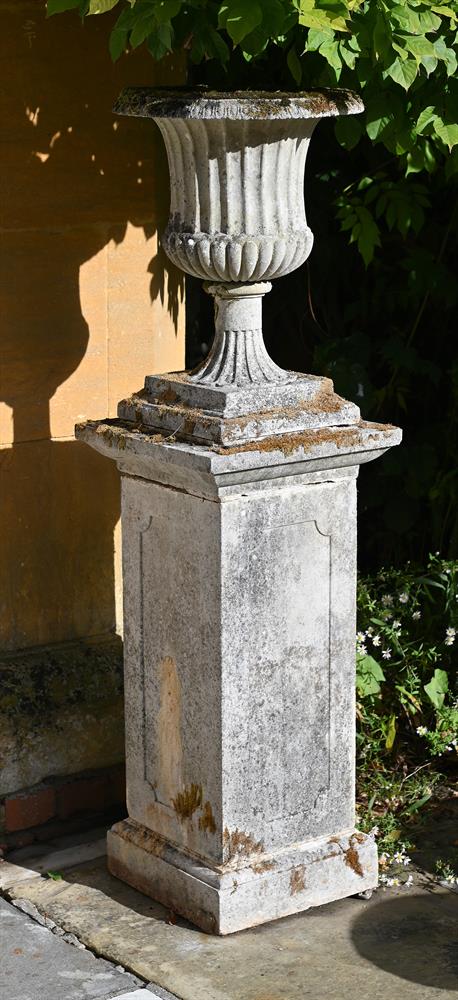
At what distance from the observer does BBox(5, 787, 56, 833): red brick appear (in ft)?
14.7

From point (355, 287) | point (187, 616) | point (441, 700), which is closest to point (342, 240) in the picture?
point (355, 287)

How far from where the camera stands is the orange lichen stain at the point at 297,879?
13.2ft

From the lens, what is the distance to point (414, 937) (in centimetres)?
395

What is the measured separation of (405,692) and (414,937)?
3.14ft

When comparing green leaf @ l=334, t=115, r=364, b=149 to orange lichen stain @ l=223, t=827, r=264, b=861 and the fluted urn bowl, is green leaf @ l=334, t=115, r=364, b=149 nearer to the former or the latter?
the fluted urn bowl

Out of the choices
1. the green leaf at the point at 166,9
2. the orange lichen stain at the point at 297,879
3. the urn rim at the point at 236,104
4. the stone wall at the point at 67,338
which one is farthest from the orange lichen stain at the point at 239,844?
the green leaf at the point at 166,9

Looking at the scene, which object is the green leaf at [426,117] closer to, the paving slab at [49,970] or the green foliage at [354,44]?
the green foliage at [354,44]

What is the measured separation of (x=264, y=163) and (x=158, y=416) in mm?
664

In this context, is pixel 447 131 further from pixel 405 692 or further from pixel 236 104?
pixel 405 692

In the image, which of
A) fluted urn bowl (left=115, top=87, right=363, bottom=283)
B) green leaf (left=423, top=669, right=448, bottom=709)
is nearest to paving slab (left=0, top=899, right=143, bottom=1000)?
green leaf (left=423, top=669, right=448, bottom=709)

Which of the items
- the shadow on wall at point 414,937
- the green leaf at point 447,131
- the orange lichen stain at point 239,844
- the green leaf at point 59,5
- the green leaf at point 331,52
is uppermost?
the green leaf at point 59,5

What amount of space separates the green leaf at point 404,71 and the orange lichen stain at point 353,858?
1935 mm

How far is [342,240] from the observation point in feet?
18.2

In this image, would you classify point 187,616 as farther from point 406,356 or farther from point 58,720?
point 406,356
